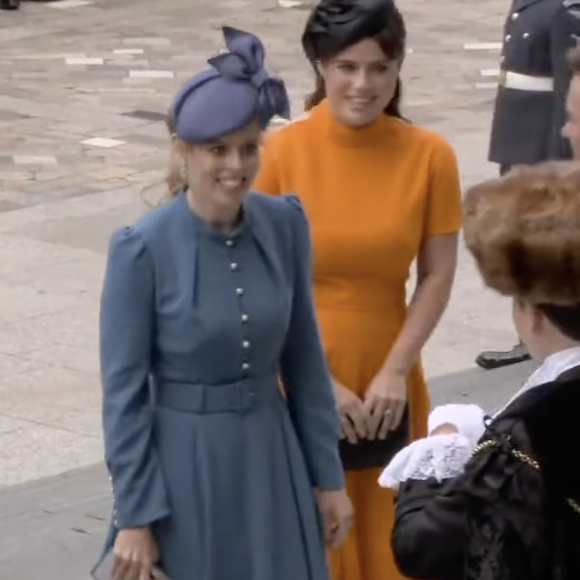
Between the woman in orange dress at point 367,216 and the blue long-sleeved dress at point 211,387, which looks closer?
the blue long-sleeved dress at point 211,387

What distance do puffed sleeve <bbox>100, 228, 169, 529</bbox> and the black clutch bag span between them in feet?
2.85

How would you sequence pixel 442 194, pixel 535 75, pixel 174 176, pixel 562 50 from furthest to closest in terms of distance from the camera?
pixel 535 75 → pixel 562 50 → pixel 442 194 → pixel 174 176

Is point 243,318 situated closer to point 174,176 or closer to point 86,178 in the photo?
point 174,176

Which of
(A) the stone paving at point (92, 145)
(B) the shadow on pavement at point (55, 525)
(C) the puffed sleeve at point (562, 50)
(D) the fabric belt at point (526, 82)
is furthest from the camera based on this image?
(A) the stone paving at point (92, 145)

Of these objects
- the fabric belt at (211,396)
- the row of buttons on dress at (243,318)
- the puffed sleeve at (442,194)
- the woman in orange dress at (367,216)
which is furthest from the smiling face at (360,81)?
the fabric belt at (211,396)

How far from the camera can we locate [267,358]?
12.5 ft

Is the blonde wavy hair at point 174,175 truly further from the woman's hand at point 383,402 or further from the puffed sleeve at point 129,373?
the woman's hand at point 383,402

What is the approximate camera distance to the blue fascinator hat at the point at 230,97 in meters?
3.68

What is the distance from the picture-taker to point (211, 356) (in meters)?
3.71

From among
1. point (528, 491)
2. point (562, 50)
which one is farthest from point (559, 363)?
point (562, 50)

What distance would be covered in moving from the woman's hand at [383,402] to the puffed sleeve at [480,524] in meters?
1.52

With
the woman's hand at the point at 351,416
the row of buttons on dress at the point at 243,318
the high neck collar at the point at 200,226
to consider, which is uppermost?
the high neck collar at the point at 200,226

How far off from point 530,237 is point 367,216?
67.0 inches

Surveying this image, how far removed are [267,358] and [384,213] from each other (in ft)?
2.43
